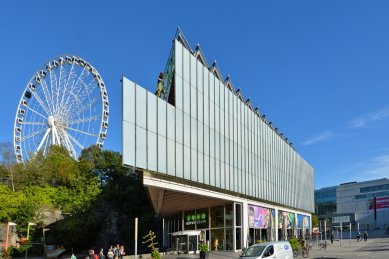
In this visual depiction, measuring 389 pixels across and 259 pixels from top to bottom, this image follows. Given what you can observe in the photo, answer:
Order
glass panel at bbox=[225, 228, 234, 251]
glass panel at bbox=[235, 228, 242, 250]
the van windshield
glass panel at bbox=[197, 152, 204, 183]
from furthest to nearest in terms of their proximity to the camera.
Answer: glass panel at bbox=[235, 228, 242, 250]
glass panel at bbox=[225, 228, 234, 251]
glass panel at bbox=[197, 152, 204, 183]
the van windshield

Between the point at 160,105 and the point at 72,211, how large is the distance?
36.3 meters

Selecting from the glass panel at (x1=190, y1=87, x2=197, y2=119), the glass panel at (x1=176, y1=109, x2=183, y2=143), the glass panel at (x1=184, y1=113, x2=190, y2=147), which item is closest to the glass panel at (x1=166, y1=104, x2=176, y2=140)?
the glass panel at (x1=176, y1=109, x2=183, y2=143)

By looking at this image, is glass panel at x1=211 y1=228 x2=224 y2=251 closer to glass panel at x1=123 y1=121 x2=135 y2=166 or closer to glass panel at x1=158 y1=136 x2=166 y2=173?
glass panel at x1=158 y1=136 x2=166 y2=173

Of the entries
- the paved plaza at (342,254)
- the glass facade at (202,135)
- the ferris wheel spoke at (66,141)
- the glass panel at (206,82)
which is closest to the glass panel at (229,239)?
the paved plaza at (342,254)

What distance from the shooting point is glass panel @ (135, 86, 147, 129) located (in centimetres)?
3128

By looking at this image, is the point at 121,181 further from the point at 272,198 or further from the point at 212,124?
the point at 212,124

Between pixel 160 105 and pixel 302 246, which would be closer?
pixel 160 105

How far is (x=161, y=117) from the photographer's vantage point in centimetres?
3400

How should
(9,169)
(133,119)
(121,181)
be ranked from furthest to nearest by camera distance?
(9,169) → (121,181) → (133,119)

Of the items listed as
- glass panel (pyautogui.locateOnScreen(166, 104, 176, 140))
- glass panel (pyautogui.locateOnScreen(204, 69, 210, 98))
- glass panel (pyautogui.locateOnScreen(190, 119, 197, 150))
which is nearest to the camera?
glass panel (pyautogui.locateOnScreen(166, 104, 176, 140))

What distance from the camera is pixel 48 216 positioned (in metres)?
66.4

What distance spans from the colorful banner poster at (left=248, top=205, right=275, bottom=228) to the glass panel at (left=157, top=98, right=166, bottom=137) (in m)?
19.6

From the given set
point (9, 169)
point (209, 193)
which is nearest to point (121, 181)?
point (9, 169)

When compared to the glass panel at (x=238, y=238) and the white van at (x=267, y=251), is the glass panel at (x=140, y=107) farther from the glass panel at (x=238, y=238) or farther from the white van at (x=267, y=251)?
the glass panel at (x=238, y=238)
